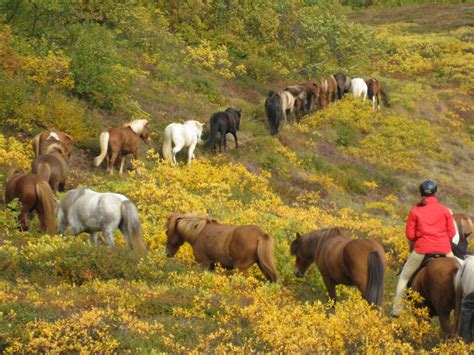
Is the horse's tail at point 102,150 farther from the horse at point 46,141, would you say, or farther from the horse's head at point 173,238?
the horse's head at point 173,238

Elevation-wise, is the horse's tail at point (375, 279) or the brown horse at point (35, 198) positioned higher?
the brown horse at point (35, 198)

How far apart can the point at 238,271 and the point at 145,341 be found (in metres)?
3.37

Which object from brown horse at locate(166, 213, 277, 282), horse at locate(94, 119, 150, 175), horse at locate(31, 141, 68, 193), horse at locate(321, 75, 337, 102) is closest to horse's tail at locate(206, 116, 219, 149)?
horse at locate(94, 119, 150, 175)

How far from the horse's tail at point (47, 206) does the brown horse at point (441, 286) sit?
6701mm

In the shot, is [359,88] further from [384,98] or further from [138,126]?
[138,126]

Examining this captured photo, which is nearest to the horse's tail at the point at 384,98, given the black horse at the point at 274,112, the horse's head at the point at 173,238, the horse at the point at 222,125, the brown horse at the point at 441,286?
the black horse at the point at 274,112

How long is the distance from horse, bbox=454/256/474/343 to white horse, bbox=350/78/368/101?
2480cm

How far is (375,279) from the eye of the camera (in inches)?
351

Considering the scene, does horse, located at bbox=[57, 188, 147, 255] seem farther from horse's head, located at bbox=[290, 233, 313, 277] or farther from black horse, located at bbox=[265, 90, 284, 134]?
black horse, located at bbox=[265, 90, 284, 134]

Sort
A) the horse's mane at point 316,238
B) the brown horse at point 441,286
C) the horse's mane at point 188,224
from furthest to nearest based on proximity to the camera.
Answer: the horse's mane at point 188,224, the horse's mane at point 316,238, the brown horse at point 441,286

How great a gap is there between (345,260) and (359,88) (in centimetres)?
2371

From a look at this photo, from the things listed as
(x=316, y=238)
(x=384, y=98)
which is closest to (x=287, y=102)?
(x=384, y=98)

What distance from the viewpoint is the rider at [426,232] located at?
896cm

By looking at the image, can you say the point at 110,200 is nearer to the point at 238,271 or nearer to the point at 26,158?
the point at 238,271
